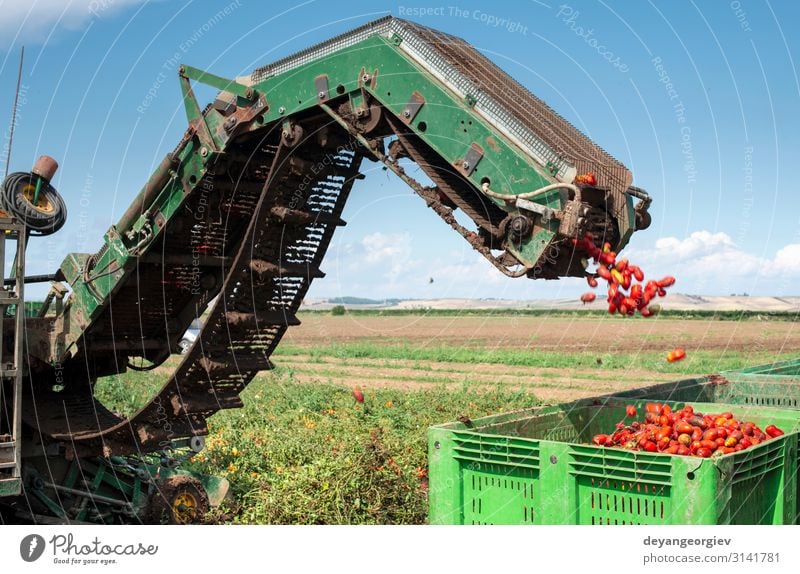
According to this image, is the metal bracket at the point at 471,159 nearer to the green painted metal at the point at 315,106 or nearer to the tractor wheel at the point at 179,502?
the green painted metal at the point at 315,106

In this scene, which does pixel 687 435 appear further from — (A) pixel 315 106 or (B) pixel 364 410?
(B) pixel 364 410

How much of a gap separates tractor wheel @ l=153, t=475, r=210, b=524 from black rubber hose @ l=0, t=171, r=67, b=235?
8.08 feet

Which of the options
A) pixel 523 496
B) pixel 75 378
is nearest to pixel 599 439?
pixel 523 496

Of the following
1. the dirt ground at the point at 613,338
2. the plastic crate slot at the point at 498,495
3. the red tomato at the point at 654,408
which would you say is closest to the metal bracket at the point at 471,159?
the plastic crate slot at the point at 498,495

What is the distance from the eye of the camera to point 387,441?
781cm

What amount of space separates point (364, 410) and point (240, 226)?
7.13 m

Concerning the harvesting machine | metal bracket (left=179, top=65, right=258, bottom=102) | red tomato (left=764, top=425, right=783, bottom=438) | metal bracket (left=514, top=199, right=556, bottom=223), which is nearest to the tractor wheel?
the harvesting machine

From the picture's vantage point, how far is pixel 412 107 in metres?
4.66

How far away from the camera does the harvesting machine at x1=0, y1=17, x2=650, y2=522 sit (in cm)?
427

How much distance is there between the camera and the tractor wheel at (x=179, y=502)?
710 centimetres

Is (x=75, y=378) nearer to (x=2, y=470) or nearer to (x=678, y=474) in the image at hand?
(x=2, y=470)

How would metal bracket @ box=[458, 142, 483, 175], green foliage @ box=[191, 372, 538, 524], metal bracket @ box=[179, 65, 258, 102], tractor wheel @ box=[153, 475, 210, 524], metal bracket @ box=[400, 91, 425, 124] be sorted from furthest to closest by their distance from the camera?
tractor wheel @ box=[153, 475, 210, 524] < green foliage @ box=[191, 372, 538, 524] < metal bracket @ box=[179, 65, 258, 102] < metal bracket @ box=[400, 91, 425, 124] < metal bracket @ box=[458, 142, 483, 175]

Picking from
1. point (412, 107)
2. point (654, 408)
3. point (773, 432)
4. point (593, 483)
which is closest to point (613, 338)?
point (654, 408)

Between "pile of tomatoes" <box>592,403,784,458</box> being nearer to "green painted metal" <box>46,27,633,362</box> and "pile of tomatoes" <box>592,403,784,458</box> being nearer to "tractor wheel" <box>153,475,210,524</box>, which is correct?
"green painted metal" <box>46,27,633,362</box>
